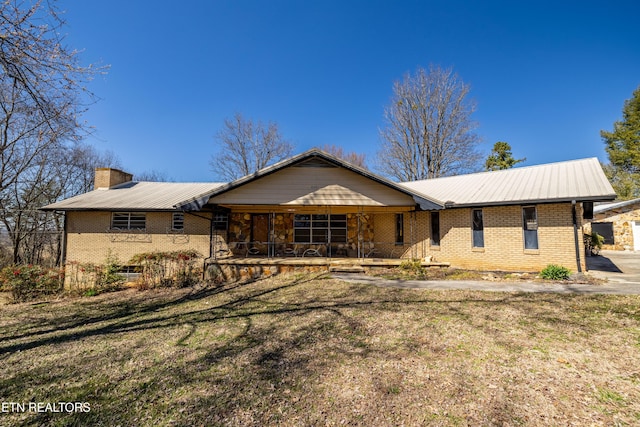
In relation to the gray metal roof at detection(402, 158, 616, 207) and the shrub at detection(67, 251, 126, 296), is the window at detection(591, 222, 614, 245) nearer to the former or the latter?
the gray metal roof at detection(402, 158, 616, 207)

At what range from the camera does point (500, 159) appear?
92.8ft

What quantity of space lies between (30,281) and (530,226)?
19.4 meters

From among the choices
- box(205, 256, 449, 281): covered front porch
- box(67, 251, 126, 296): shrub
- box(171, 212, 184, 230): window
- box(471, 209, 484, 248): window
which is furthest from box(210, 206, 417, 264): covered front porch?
box(67, 251, 126, 296): shrub

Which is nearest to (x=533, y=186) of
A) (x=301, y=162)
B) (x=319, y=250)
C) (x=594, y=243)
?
(x=301, y=162)

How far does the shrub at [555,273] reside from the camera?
9.87m

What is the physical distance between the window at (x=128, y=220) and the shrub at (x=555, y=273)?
17012 millimetres

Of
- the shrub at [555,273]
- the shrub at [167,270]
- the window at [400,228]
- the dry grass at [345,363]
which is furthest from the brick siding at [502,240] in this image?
the shrub at [167,270]

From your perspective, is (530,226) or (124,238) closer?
(530,226)

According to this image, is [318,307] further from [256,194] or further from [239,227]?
[239,227]

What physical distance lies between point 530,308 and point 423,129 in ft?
74.1

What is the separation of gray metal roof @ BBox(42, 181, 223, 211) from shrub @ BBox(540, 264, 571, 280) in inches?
561

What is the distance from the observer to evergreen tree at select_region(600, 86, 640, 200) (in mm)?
27531

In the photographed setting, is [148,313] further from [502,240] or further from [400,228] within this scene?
[502,240]

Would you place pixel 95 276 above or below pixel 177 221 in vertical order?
below
